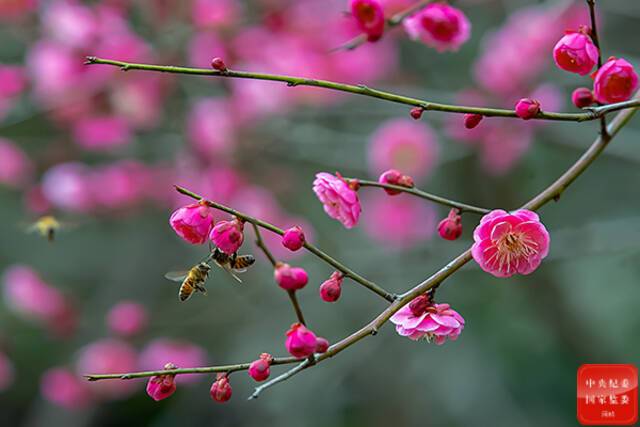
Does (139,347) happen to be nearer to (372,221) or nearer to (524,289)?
(372,221)

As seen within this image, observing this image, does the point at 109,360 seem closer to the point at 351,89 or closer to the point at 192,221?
the point at 192,221

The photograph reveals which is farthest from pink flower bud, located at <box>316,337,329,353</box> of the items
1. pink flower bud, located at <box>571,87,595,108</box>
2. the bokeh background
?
the bokeh background

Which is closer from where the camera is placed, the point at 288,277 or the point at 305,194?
the point at 288,277

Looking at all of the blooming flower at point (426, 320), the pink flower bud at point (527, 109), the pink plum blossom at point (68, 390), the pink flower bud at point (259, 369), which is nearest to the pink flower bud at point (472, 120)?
the pink flower bud at point (527, 109)

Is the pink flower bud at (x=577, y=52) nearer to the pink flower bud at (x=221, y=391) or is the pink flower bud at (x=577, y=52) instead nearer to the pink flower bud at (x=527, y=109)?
the pink flower bud at (x=527, y=109)

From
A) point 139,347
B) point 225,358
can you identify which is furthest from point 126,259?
point 139,347

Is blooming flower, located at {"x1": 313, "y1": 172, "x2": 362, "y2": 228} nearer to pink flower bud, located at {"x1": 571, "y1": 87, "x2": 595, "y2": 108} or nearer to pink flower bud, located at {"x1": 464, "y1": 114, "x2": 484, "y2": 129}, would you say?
pink flower bud, located at {"x1": 464, "y1": 114, "x2": 484, "y2": 129}

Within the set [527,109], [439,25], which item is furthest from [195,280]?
[439,25]
